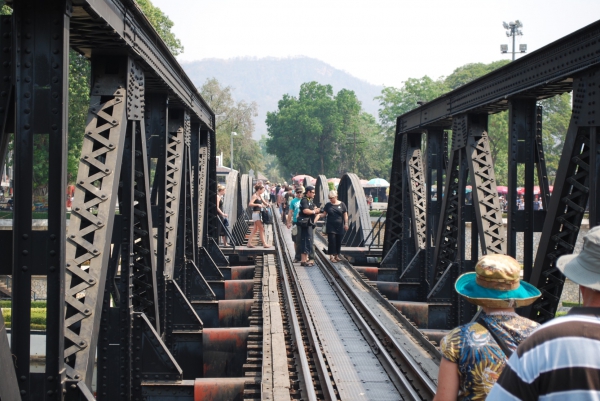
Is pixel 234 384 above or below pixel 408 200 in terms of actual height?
below

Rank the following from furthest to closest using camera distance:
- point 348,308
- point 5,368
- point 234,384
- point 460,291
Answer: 1. point 348,308
2. point 234,384
3. point 5,368
4. point 460,291

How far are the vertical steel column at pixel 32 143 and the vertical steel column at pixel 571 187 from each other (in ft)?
15.7

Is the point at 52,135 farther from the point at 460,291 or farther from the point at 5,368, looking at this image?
the point at 460,291

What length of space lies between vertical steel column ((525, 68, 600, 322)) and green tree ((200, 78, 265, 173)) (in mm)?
81691

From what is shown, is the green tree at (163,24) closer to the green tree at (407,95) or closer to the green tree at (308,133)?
the green tree at (407,95)

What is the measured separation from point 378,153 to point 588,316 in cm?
9385

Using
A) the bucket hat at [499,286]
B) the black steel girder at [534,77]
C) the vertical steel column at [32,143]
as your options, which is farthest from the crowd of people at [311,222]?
the bucket hat at [499,286]

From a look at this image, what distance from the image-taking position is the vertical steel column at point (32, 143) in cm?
554

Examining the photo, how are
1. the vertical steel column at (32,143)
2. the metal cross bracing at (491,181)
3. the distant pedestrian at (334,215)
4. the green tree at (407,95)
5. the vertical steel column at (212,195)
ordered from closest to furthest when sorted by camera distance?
the vertical steel column at (32,143)
the metal cross bracing at (491,181)
the distant pedestrian at (334,215)
the vertical steel column at (212,195)
the green tree at (407,95)

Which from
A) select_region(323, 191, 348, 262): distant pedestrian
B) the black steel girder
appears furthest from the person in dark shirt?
the black steel girder

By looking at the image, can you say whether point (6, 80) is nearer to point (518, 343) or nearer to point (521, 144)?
point (518, 343)

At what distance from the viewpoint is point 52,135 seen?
5.66 meters

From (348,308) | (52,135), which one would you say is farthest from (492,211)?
(52,135)

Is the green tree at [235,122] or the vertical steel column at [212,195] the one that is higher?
the green tree at [235,122]
